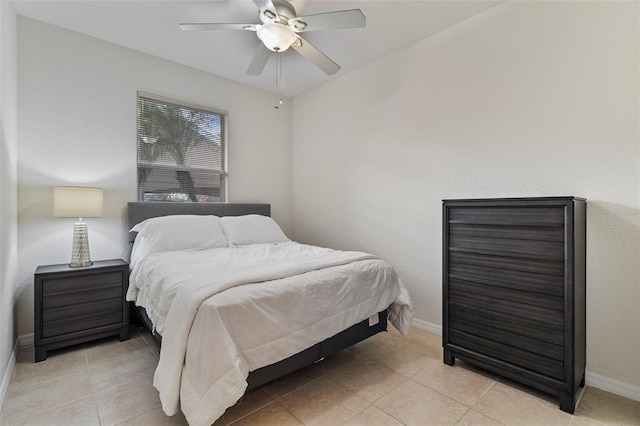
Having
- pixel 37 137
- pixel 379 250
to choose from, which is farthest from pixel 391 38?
pixel 37 137

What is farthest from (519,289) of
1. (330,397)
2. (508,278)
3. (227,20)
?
(227,20)

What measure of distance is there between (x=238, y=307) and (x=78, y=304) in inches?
70.2

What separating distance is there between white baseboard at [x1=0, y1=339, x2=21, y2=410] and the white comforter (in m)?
0.77

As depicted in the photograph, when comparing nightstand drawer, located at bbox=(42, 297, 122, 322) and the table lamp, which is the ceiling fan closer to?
the table lamp

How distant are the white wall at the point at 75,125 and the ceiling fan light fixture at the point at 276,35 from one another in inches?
67.2

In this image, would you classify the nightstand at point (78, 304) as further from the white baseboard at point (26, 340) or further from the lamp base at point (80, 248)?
the white baseboard at point (26, 340)

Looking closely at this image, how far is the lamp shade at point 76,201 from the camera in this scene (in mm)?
2350

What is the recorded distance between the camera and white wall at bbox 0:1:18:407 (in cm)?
181

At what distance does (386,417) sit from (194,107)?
3.46 metres

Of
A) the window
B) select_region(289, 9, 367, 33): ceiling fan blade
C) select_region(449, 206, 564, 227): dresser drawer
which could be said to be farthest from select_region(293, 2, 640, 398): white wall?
the window

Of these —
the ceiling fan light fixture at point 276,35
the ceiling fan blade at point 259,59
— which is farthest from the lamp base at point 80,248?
the ceiling fan light fixture at point 276,35

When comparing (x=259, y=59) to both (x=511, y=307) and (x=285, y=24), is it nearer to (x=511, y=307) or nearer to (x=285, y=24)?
(x=285, y=24)

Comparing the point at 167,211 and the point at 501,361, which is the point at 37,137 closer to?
the point at 167,211

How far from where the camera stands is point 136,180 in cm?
303
